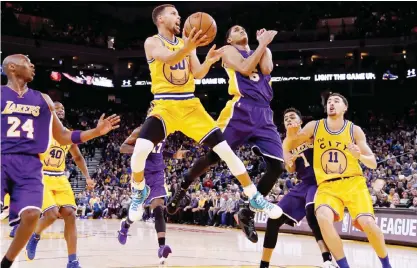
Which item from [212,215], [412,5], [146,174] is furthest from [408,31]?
[146,174]

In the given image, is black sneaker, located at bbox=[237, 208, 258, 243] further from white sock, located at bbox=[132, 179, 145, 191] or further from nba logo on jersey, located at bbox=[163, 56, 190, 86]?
nba logo on jersey, located at bbox=[163, 56, 190, 86]

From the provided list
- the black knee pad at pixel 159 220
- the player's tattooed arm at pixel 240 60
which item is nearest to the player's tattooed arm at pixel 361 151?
the player's tattooed arm at pixel 240 60

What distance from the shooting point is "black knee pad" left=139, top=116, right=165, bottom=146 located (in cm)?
588

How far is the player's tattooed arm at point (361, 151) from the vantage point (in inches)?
242

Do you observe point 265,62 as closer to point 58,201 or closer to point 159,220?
point 159,220

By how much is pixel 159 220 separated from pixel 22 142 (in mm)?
3267

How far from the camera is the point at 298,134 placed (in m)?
6.95

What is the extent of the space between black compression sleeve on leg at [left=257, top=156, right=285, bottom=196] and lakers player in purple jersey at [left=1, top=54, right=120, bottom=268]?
1963 mm

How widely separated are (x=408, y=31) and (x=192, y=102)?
2580 centimetres

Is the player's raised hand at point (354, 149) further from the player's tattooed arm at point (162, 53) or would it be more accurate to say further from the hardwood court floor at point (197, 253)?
the hardwood court floor at point (197, 253)

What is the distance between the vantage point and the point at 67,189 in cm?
777

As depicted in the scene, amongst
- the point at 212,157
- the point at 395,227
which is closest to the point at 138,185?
the point at 212,157

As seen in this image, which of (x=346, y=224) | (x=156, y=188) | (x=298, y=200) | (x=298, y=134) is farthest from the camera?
(x=346, y=224)

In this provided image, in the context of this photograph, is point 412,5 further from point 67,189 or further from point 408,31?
point 67,189
